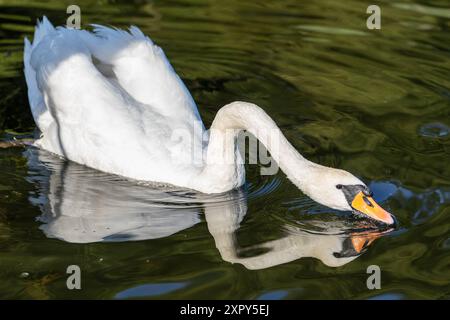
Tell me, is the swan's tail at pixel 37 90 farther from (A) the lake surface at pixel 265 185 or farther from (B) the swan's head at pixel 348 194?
(B) the swan's head at pixel 348 194

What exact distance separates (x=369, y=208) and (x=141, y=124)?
2.68 meters

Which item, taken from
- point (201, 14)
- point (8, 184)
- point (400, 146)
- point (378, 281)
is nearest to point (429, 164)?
point (400, 146)

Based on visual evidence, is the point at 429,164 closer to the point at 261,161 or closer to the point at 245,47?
the point at 261,161

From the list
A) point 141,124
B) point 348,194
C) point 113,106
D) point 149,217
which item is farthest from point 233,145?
point 348,194

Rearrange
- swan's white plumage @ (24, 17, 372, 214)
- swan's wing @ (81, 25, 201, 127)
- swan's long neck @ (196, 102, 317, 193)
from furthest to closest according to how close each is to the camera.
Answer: swan's wing @ (81, 25, 201, 127) < swan's white plumage @ (24, 17, 372, 214) < swan's long neck @ (196, 102, 317, 193)

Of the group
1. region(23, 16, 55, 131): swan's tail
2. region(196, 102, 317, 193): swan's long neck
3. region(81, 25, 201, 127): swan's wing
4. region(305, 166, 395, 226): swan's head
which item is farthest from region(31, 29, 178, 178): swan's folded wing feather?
region(305, 166, 395, 226): swan's head

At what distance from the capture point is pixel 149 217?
8594 millimetres

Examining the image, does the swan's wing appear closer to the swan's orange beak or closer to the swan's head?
the swan's head

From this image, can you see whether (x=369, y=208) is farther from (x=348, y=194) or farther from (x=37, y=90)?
(x=37, y=90)

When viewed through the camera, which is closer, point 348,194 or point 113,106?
point 348,194

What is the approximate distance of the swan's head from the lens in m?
8.13

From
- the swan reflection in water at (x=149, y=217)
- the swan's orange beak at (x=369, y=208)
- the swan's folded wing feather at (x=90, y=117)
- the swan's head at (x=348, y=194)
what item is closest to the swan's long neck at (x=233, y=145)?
the swan reflection in water at (x=149, y=217)

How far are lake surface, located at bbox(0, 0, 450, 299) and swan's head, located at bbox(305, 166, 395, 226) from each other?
21 cm

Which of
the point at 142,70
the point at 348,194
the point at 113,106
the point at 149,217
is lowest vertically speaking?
the point at 149,217
